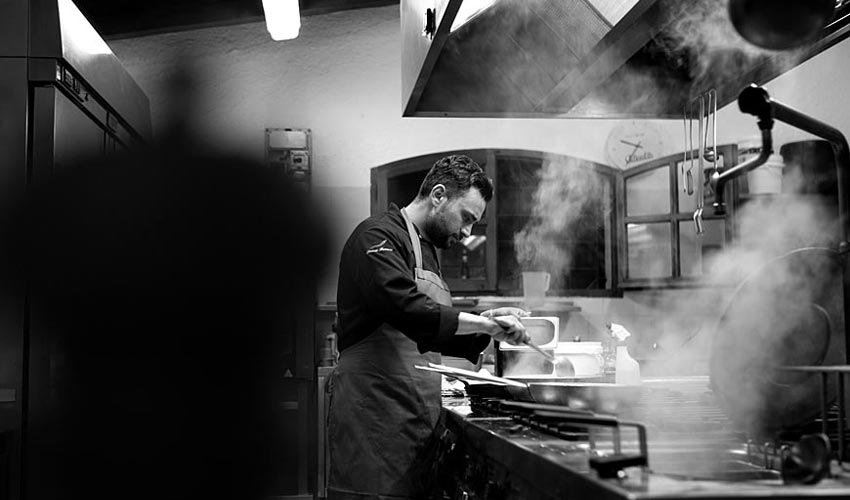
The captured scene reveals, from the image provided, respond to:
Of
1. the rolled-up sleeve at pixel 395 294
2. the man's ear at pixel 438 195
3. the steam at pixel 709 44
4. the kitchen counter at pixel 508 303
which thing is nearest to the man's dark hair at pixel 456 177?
the man's ear at pixel 438 195

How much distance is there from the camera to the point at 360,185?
696 centimetres

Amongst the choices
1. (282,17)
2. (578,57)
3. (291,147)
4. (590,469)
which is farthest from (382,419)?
(291,147)

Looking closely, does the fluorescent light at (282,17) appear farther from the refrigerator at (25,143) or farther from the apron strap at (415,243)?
the apron strap at (415,243)

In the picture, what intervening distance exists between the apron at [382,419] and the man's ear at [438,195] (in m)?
0.48

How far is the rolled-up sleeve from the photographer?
9.18ft

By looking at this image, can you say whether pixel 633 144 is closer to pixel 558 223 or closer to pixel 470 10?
pixel 558 223

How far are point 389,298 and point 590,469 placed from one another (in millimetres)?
1534

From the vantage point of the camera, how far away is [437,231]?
11.1ft

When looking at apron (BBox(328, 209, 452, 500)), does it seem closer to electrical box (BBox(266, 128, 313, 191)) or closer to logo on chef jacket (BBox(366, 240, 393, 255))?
logo on chef jacket (BBox(366, 240, 393, 255))

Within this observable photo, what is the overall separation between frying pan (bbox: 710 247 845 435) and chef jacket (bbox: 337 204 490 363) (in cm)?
112

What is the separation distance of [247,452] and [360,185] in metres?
5.46

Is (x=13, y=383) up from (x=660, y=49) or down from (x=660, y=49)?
down

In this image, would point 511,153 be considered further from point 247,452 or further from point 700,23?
point 247,452

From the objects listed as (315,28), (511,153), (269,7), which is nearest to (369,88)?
(315,28)
